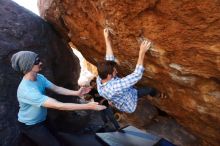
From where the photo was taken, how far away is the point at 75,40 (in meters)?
7.60

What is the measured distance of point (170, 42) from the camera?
5035 mm

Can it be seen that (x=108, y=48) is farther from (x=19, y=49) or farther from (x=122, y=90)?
(x=19, y=49)

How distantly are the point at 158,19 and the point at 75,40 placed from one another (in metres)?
3.10

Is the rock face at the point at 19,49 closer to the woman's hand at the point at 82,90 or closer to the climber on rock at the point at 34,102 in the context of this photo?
the climber on rock at the point at 34,102

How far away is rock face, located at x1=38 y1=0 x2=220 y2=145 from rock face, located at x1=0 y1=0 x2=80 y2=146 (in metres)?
0.52

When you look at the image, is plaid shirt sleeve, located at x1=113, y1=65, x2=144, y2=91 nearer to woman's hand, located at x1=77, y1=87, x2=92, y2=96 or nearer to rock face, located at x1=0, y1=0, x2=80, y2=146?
woman's hand, located at x1=77, y1=87, x2=92, y2=96

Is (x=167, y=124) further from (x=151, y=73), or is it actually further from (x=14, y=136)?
(x=14, y=136)

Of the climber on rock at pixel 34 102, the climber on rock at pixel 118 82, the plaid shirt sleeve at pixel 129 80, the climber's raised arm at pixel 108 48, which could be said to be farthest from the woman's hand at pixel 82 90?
the plaid shirt sleeve at pixel 129 80

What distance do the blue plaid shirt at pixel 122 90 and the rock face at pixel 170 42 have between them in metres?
0.55

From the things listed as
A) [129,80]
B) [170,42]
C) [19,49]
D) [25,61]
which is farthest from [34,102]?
[19,49]

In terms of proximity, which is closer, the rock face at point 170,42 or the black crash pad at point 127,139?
the rock face at point 170,42

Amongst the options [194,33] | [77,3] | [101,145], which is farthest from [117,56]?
[194,33]

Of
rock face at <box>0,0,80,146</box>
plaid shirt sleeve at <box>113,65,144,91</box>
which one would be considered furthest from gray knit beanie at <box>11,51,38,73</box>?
rock face at <box>0,0,80,146</box>

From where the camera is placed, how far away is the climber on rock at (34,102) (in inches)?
188
